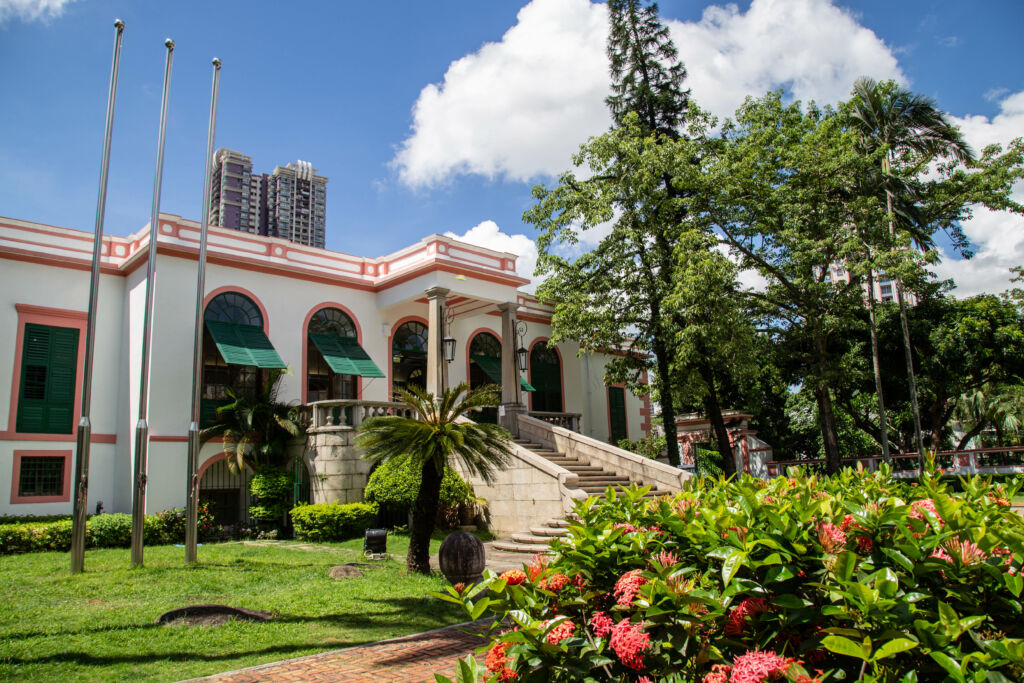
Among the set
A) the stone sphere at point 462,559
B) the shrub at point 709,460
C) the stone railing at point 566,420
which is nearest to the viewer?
the stone sphere at point 462,559

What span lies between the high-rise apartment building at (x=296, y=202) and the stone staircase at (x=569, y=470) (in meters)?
63.4

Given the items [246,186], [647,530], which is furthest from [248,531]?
[246,186]

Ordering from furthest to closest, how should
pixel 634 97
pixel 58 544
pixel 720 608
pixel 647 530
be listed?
pixel 634 97 < pixel 58 544 < pixel 647 530 < pixel 720 608

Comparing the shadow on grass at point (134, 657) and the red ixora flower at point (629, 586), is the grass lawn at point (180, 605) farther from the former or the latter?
the red ixora flower at point (629, 586)

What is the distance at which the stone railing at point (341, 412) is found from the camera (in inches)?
646

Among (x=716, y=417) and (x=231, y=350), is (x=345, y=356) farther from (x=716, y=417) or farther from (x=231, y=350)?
(x=716, y=417)

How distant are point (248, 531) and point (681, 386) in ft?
37.5

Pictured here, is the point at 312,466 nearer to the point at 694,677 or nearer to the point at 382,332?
the point at 382,332

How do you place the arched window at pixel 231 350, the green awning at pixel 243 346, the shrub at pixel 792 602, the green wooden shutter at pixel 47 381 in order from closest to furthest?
the shrub at pixel 792 602 → the green wooden shutter at pixel 47 381 → the green awning at pixel 243 346 → the arched window at pixel 231 350

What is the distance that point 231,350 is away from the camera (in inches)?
656

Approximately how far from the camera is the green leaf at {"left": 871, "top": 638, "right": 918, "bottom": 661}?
1.80m

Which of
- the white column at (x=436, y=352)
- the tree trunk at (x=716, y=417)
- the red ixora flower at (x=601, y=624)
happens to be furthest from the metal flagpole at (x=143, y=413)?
the tree trunk at (x=716, y=417)

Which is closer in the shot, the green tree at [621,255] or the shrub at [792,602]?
the shrub at [792,602]

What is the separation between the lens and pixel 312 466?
16.3m
